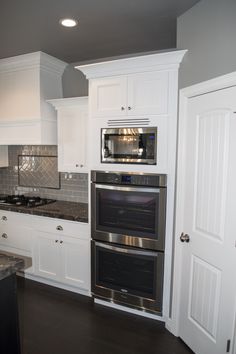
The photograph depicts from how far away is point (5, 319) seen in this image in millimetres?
1346

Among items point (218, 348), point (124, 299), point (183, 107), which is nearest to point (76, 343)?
point (124, 299)

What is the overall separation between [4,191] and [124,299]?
2641 millimetres

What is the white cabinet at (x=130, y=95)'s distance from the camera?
7.73ft

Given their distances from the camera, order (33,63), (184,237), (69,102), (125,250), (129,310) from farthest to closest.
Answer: (33,63) → (69,102) → (129,310) → (125,250) → (184,237)

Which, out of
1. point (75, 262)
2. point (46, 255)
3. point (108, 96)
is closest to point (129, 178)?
point (108, 96)

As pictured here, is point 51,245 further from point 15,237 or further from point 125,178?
point 125,178

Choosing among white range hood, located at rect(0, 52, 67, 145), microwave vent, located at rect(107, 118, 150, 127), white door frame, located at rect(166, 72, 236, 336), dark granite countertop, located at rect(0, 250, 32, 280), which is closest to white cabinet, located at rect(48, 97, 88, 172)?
white range hood, located at rect(0, 52, 67, 145)

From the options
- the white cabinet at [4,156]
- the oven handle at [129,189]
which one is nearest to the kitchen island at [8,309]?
the oven handle at [129,189]

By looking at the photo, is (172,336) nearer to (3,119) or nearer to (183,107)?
(183,107)

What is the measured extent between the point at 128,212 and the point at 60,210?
98 cm

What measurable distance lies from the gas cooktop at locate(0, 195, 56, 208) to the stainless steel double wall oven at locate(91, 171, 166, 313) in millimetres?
1082

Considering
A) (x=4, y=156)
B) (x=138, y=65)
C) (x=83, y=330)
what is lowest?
(x=83, y=330)

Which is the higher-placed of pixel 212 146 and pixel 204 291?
pixel 212 146

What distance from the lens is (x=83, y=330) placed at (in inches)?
97.3
